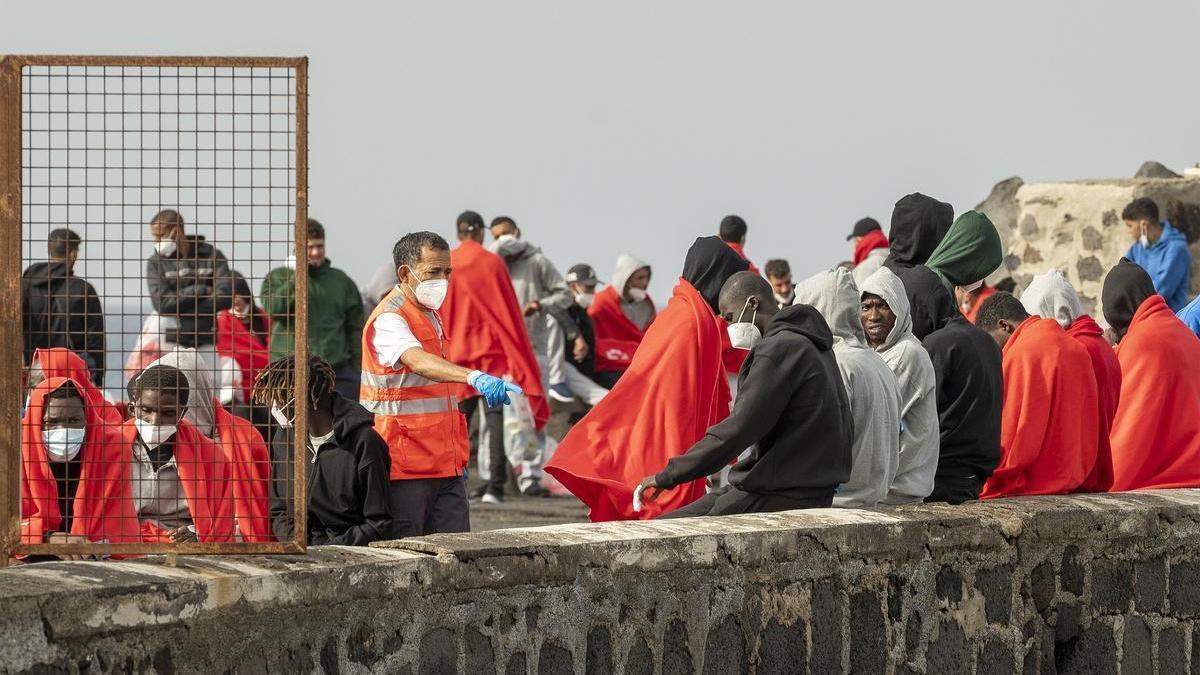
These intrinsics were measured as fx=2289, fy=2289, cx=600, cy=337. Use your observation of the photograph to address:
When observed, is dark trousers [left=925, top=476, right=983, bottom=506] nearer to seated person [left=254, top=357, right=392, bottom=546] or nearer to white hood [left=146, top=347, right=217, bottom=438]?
seated person [left=254, top=357, right=392, bottom=546]

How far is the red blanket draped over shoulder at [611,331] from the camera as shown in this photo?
14883 millimetres

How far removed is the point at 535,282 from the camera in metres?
14.7

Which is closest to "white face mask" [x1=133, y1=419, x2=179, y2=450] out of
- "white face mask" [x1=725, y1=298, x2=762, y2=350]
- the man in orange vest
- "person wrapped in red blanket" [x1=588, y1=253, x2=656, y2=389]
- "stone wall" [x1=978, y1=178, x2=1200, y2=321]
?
the man in orange vest

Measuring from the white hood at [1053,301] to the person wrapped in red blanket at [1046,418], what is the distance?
2.52 ft

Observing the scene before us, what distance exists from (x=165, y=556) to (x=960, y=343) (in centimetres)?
→ 363

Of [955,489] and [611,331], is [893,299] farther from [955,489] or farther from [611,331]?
[611,331]

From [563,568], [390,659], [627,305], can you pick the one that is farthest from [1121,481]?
[627,305]

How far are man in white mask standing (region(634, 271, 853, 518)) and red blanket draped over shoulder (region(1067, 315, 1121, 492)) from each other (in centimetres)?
164

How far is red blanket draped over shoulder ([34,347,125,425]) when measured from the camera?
19.5 feet

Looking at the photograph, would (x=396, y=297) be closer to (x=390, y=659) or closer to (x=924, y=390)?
(x=924, y=390)

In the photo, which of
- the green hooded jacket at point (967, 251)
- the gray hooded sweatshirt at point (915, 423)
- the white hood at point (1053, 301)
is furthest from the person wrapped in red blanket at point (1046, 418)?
the green hooded jacket at point (967, 251)

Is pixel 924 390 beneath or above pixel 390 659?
above

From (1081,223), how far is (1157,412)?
6611 mm

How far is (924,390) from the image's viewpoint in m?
7.68
